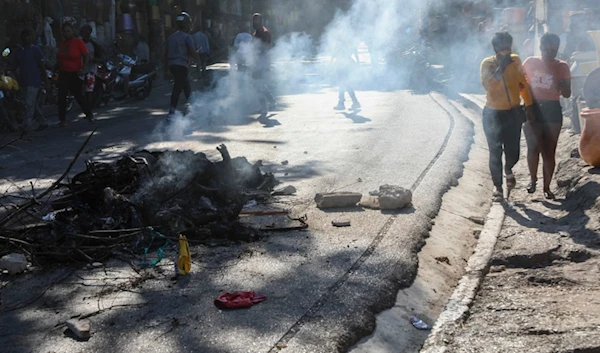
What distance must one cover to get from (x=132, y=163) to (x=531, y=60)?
4.09m

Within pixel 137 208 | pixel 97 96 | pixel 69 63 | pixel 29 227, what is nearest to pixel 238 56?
pixel 69 63

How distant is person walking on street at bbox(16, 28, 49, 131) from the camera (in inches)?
577

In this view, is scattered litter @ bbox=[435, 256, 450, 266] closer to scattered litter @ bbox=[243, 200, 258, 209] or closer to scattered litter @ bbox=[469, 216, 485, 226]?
scattered litter @ bbox=[469, 216, 485, 226]


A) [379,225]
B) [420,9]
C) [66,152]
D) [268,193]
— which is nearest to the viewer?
[379,225]

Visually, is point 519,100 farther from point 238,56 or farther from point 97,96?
point 97,96

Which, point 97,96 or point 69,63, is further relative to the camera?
point 97,96

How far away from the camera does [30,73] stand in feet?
48.3

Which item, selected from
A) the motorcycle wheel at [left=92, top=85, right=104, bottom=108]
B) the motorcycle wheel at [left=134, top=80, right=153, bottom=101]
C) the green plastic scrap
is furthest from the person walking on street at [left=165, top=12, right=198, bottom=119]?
the green plastic scrap

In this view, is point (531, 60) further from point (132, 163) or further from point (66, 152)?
point (66, 152)

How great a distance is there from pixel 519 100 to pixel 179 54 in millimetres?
7702

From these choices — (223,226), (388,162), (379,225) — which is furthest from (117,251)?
(388,162)

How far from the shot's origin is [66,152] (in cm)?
1156

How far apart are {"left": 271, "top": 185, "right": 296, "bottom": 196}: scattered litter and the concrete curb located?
186 centimetres

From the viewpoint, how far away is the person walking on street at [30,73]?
48.1ft
